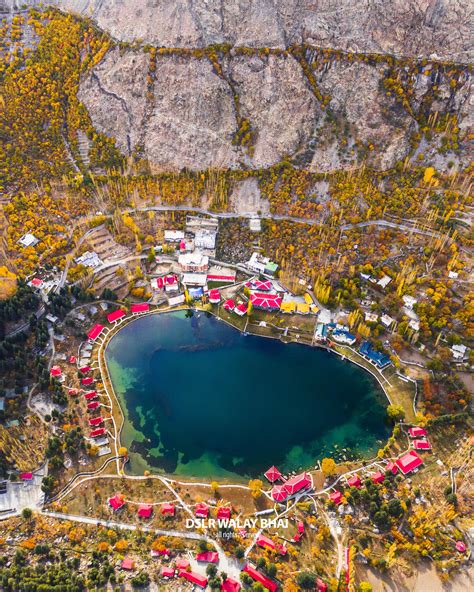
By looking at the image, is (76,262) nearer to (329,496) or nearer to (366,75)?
(329,496)

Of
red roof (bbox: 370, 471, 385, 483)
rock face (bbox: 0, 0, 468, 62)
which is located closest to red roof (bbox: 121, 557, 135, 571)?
red roof (bbox: 370, 471, 385, 483)

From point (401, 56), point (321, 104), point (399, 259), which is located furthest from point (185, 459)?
point (401, 56)

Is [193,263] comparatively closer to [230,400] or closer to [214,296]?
[214,296]

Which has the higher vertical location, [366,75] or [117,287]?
[366,75]

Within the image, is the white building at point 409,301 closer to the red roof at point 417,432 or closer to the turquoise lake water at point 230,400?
the turquoise lake water at point 230,400

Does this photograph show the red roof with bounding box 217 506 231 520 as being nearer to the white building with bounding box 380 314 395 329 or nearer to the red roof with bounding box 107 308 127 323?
the red roof with bounding box 107 308 127 323

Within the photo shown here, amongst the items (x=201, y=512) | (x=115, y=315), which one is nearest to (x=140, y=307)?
(x=115, y=315)

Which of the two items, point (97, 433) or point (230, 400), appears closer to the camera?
point (97, 433)
